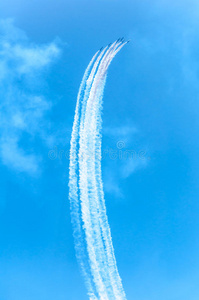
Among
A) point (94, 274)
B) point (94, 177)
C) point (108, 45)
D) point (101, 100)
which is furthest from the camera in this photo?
point (108, 45)

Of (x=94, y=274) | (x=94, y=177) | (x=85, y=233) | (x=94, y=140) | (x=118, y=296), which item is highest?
(x=94, y=140)

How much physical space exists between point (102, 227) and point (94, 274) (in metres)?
3.59

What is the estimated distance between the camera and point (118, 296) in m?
24.2

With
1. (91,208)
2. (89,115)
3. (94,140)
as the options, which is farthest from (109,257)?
(89,115)

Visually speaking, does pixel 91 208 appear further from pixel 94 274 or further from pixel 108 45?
pixel 108 45

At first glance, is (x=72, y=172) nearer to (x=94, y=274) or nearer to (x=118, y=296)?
(x=94, y=274)

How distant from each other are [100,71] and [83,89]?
2.50 metres

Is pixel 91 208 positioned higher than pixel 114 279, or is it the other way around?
pixel 91 208

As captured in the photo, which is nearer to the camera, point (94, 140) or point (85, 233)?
point (85, 233)

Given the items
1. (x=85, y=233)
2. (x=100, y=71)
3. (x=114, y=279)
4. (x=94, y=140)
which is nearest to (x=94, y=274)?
(x=114, y=279)

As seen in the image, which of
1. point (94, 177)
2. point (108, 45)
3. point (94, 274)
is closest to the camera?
point (94, 274)

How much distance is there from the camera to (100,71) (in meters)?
28.7

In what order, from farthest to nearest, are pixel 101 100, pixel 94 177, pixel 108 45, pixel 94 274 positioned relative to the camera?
pixel 108 45 → pixel 101 100 → pixel 94 177 → pixel 94 274

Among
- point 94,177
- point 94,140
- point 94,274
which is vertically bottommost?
point 94,274
